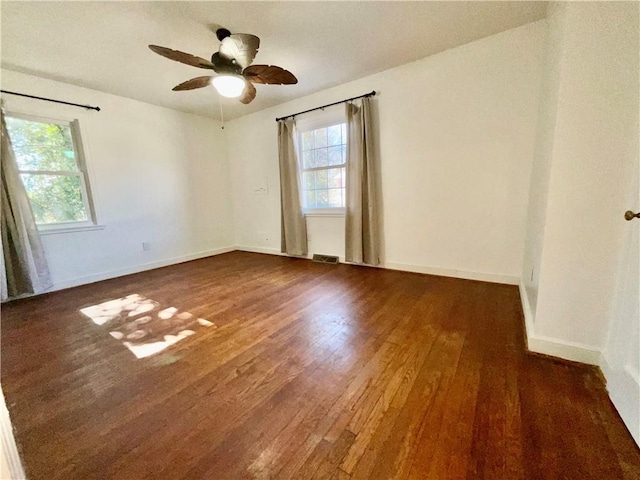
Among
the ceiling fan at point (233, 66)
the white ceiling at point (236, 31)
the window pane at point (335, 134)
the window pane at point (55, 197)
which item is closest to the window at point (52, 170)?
the window pane at point (55, 197)

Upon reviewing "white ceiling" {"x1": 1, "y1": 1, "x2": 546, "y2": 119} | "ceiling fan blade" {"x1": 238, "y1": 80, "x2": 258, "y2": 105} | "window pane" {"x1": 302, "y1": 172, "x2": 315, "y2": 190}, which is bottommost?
"window pane" {"x1": 302, "y1": 172, "x2": 315, "y2": 190}

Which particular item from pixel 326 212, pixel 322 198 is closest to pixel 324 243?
pixel 326 212

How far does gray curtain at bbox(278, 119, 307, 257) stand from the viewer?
400cm

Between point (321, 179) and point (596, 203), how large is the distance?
10.3 feet

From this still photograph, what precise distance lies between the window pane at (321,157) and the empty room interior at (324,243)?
0.14 feet

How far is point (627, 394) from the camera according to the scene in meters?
1.08

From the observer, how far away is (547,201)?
57.8 inches

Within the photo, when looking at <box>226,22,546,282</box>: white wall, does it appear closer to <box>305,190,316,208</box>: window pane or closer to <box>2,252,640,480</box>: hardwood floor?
<box>2,252,640,480</box>: hardwood floor

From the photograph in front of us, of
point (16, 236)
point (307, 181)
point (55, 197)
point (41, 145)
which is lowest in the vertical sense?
point (16, 236)

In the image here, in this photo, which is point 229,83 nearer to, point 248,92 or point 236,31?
point 248,92

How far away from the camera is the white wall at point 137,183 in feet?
10.4

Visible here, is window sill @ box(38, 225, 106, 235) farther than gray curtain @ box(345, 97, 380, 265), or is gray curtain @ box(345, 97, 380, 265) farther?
gray curtain @ box(345, 97, 380, 265)

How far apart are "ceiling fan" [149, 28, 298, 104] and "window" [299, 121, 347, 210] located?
4.75ft

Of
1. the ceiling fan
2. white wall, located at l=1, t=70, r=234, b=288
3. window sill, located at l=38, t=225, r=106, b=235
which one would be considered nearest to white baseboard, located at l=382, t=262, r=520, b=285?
the ceiling fan
